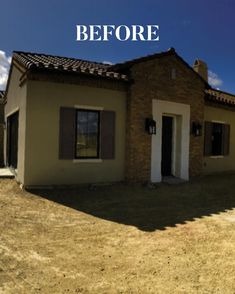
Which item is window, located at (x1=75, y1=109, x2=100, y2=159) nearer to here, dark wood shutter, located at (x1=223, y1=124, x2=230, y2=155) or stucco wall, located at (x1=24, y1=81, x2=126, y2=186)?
stucco wall, located at (x1=24, y1=81, x2=126, y2=186)

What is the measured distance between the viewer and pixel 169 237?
5.93 m

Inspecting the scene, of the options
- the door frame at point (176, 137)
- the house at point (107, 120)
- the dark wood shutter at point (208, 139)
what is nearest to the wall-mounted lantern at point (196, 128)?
the house at point (107, 120)

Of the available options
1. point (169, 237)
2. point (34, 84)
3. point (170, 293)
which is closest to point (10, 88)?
point (34, 84)

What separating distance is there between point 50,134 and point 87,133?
51.5 inches

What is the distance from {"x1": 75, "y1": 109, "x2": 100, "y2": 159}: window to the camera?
34.6 feet

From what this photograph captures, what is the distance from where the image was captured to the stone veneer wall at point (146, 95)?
11266 millimetres

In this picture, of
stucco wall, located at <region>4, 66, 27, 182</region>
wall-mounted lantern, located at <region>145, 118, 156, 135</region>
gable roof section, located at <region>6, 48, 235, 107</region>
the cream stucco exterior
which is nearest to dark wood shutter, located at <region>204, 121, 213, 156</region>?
gable roof section, located at <region>6, 48, 235, 107</region>

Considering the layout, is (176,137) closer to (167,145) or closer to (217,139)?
(167,145)

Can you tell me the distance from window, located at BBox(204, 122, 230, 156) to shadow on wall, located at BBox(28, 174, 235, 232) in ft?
10.9

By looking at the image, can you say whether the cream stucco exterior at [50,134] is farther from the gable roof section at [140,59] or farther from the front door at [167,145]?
the front door at [167,145]

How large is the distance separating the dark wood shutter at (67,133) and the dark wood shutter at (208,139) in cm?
690

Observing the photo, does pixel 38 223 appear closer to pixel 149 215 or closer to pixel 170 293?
Answer: pixel 149 215

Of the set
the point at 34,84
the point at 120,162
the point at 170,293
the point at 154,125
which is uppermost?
the point at 34,84

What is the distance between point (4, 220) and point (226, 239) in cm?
455
